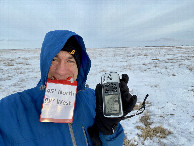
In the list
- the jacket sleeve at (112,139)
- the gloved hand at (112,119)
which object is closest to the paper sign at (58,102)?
the gloved hand at (112,119)

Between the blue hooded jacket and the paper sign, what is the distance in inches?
2.8

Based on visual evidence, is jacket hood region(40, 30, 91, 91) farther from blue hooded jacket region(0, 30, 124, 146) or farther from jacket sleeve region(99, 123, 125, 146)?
jacket sleeve region(99, 123, 125, 146)

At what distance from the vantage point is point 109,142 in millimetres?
1403

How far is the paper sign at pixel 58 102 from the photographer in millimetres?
1361

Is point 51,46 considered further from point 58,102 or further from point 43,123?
point 43,123

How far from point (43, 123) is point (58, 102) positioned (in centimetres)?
23

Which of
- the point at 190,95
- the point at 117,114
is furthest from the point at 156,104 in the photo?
the point at 117,114

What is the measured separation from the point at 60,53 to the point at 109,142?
3.47ft

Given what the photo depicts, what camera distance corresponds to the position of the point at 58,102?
142 centimetres

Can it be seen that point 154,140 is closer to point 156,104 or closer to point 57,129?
point 156,104

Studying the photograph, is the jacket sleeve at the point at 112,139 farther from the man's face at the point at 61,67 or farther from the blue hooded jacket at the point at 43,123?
the man's face at the point at 61,67

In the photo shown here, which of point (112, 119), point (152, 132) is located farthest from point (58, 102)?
point (152, 132)

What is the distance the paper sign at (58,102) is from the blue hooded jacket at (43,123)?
0.07 m

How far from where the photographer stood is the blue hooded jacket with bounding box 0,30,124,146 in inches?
48.7
